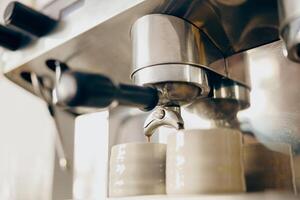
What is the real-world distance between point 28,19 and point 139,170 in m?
0.23

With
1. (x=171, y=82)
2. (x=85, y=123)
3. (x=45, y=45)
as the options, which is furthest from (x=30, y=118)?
(x=171, y=82)

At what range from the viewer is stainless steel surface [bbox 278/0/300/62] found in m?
0.33

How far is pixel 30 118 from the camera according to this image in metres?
0.78

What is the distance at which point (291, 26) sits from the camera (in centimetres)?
34

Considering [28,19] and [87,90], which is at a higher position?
[28,19]

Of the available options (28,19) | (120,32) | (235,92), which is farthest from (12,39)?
(235,92)

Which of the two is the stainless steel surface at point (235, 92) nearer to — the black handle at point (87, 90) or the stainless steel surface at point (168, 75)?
the stainless steel surface at point (168, 75)

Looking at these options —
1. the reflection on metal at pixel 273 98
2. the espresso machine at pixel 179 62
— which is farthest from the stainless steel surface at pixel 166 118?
the reflection on metal at pixel 273 98

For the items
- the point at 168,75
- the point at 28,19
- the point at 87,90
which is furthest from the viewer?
the point at 28,19

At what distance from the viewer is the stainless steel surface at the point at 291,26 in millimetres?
333

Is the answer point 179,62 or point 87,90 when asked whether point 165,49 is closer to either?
point 179,62

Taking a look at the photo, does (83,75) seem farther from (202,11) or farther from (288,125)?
(288,125)

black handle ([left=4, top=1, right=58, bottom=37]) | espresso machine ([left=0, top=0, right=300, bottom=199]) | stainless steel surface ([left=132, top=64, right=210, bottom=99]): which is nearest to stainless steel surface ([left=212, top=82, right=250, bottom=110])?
espresso machine ([left=0, top=0, right=300, bottom=199])

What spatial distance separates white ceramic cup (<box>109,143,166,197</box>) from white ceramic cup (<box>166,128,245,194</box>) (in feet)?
0.12
